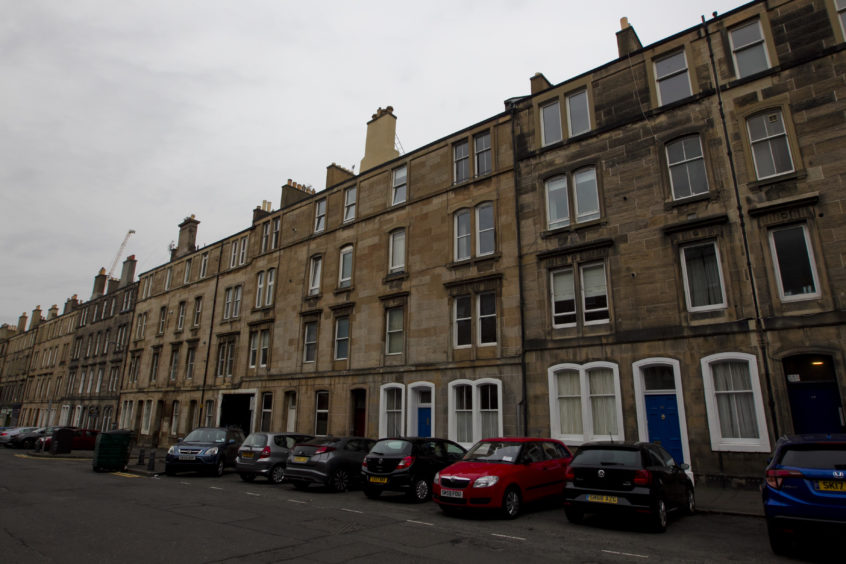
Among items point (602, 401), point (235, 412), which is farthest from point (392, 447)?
point (235, 412)

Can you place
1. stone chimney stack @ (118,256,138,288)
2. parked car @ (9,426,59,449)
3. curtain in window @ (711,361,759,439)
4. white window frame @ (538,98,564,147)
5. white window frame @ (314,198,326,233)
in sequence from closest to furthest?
curtain in window @ (711,361,759,439), white window frame @ (538,98,564,147), white window frame @ (314,198,326,233), parked car @ (9,426,59,449), stone chimney stack @ (118,256,138,288)

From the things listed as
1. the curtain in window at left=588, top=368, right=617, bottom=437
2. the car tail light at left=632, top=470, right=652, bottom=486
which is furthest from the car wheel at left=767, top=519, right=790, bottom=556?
the curtain in window at left=588, top=368, right=617, bottom=437

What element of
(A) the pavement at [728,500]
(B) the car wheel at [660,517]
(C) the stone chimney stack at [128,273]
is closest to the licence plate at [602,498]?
(B) the car wheel at [660,517]

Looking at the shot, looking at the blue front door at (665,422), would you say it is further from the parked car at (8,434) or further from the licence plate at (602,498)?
the parked car at (8,434)

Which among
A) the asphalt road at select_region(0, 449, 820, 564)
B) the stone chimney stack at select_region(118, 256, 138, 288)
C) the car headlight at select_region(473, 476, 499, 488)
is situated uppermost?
the stone chimney stack at select_region(118, 256, 138, 288)

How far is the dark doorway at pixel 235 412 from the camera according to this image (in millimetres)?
30656

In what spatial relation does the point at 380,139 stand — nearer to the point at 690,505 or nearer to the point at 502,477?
the point at 502,477

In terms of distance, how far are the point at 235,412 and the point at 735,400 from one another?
26997 mm

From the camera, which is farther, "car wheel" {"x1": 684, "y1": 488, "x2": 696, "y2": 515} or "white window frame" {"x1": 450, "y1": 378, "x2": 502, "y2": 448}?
"white window frame" {"x1": 450, "y1": 378, "x2": 502, "y2": 448}

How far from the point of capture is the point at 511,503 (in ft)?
34.3

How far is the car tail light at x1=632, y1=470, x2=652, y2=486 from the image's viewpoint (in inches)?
356

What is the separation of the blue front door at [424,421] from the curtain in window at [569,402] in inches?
226

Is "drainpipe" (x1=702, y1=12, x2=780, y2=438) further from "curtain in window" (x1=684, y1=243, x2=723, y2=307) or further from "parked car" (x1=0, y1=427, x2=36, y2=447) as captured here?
"parked car" (x1=0, y1=427, x2=36, y2=447)

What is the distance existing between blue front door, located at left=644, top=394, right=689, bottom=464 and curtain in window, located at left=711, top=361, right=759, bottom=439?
1172 mm
